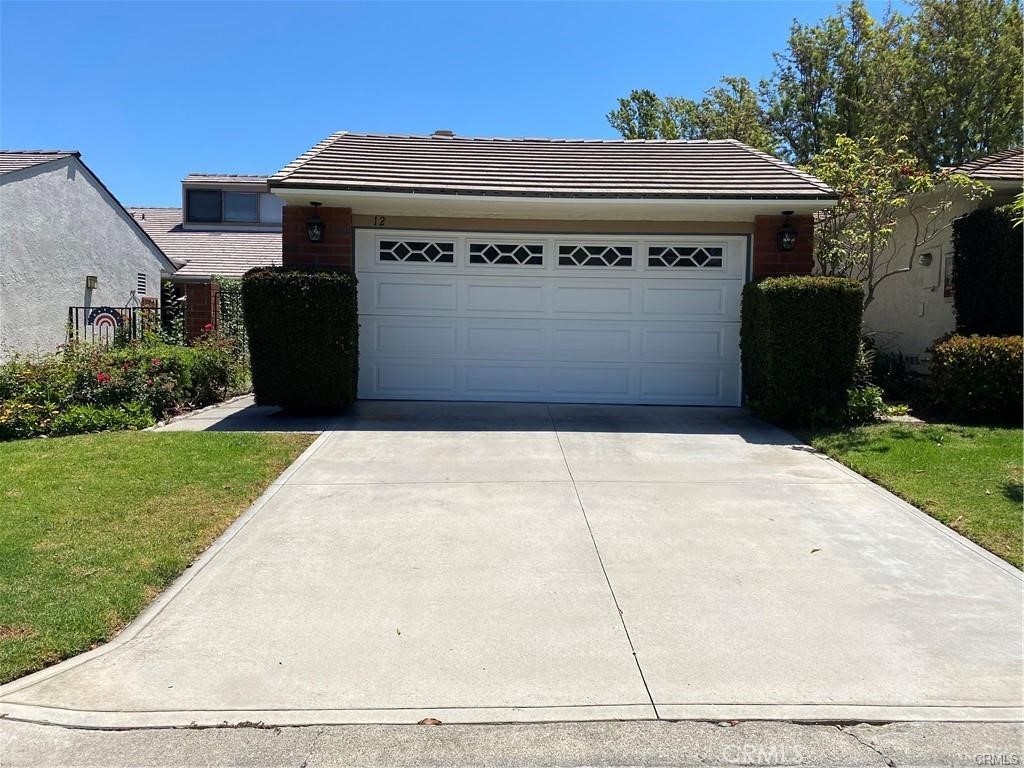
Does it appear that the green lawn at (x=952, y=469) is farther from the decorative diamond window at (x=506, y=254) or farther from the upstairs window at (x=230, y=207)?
the upstairs window at (x=230, y=207)

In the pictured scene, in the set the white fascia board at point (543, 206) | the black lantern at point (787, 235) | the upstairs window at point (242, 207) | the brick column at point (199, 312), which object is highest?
the upstairs window at point (242, 207)

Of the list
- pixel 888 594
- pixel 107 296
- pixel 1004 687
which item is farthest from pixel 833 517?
pixel 107 296

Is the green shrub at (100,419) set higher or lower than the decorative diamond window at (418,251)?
lower

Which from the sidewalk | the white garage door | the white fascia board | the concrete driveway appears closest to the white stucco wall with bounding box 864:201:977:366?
the white fascia board

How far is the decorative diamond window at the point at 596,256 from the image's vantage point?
10766 millimetres

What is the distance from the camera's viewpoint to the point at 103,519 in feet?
18.0

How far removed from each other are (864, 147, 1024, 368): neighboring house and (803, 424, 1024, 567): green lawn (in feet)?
13.6

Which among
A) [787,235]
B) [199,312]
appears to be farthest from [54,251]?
[787,235]

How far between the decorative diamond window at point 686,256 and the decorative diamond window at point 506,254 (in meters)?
1.64

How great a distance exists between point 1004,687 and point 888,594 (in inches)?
39.8

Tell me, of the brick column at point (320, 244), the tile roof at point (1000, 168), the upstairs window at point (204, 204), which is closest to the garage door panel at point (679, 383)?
the brick column at point (320, 244)

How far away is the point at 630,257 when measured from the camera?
1077cm

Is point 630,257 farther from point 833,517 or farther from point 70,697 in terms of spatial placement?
point 70,697

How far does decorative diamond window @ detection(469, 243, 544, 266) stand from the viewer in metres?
10.8
